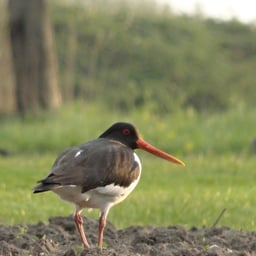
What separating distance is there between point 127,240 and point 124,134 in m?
0.91

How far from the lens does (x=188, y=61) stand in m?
27.0

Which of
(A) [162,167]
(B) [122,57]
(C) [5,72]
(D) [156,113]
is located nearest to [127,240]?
(A) [162,167]

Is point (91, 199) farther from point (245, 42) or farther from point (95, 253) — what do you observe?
point (245, 42)

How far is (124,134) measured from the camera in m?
7.77

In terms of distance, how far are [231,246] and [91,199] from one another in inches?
48.3

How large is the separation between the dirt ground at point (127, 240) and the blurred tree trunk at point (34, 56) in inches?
486

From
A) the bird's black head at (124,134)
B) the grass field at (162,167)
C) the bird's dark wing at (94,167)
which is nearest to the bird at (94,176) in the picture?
the bird's dark wing at (94,167)

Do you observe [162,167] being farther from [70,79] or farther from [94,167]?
[70,79]

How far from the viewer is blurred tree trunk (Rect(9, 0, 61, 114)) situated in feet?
68.5

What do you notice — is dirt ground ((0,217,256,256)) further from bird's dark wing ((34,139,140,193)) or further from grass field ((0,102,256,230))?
grass field ((0,102,256,230))

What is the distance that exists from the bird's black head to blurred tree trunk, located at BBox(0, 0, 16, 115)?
1340 centimetres

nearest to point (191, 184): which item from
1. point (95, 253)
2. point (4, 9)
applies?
point (95, 253)

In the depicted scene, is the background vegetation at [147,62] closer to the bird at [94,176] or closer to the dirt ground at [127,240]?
the dirt ground at [127,240]

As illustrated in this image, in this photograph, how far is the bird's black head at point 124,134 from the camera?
7754 millimetres
